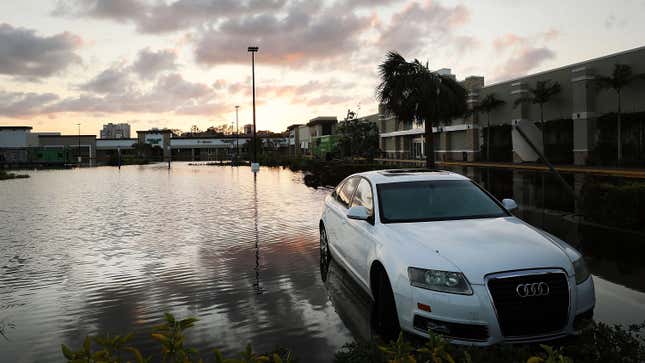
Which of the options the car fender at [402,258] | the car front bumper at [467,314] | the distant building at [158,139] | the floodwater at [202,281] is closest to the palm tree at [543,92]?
the floodwater at [202,281]

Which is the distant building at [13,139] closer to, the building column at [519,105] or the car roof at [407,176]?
the building column at [519,105]

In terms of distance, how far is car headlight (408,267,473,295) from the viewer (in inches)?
164

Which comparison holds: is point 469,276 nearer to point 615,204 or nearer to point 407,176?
point 407,176

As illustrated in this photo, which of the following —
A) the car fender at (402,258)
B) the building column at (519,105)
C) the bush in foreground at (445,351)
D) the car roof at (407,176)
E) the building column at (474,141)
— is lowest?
the bush in foreground at (445,351)

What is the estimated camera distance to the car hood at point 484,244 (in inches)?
165

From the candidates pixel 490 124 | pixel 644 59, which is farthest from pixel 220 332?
pixel 490 124

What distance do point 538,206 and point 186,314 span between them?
12.1 meters

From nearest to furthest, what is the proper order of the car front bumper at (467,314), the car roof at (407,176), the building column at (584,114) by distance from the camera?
1. the car front bumper at (467,314)
2. the car roof at (407,176)
3. the building column at (584,114)

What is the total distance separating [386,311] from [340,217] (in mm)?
2315

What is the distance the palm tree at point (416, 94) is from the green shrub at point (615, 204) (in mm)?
15836

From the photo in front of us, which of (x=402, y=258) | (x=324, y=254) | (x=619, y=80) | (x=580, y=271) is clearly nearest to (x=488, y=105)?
(x=619, y=80)

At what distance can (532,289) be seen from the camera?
13.4ft

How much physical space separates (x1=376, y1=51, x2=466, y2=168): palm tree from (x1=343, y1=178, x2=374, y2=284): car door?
2134 centimetres

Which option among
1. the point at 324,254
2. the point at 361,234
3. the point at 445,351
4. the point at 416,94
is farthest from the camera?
the point at 416,94
